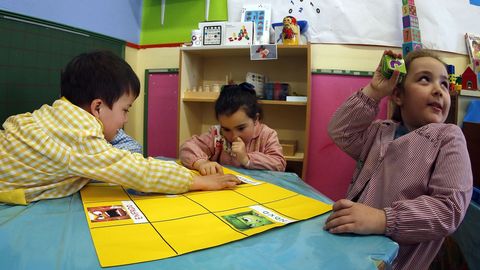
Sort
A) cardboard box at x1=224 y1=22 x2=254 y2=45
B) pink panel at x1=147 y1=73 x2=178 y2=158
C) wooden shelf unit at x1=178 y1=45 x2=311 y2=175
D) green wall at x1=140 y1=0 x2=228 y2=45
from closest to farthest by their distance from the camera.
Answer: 1. cardboard box at x1=224 y1=22 x2=254 y2=45
2. wooden shelf unit at x1=178 y1=45 x2=311 y2=175
3. green wall at x1=140 y1=0 x2=228 y2=45
4. pink panel at x1=147 y1=73 x2=178 y2=158

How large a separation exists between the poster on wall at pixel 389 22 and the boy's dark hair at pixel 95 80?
1.62m

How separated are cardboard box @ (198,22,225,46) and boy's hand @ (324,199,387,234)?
1.72 m

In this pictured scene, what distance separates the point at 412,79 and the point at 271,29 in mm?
1438

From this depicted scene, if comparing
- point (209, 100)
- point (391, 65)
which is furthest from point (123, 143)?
point (391, 65)

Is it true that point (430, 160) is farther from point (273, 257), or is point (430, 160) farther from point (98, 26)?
point (98, 26)

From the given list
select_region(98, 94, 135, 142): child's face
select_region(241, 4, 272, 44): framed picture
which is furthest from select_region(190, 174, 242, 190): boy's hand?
select_region(241, 4, 272, 44): framed picture

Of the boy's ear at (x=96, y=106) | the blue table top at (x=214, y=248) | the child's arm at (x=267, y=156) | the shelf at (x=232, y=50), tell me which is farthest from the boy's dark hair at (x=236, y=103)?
the blue table top at (x=214, y=248)

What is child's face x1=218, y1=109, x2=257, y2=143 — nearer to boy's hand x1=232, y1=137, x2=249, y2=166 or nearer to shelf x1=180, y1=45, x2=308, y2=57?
boy's hand x1=232, y1=137, x2=249, y2=166

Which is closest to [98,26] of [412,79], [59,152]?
[59,152]

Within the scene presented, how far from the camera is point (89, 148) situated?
2.37 feet

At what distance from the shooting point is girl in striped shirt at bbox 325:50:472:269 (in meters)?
0.61

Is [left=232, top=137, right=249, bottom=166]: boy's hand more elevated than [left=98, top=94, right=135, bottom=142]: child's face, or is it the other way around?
[left=98, top=94, right=135, bottom=142]: child's face

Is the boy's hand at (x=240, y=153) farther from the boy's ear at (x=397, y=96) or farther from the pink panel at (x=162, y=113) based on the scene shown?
the pink panel at (x=162, y=113)

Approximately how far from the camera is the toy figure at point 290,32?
6.49ft
